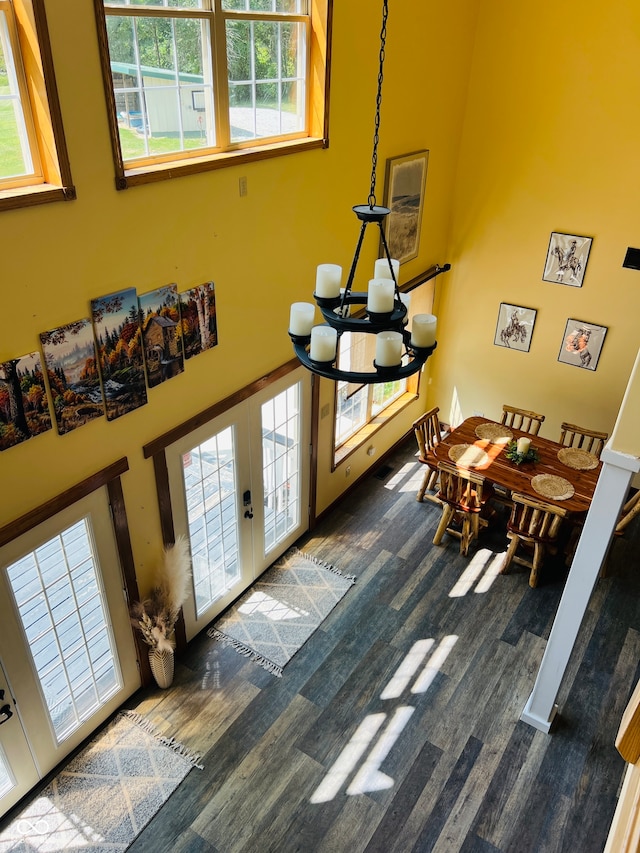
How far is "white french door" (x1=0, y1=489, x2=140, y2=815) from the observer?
11.8ft

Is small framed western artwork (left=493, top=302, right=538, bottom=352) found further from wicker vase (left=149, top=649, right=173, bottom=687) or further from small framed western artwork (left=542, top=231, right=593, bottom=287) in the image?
wicker vase (left=149, top=649, right=173, bottom=687)

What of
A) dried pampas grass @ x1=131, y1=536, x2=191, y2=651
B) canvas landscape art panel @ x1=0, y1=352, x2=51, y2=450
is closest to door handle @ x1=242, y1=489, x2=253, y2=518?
dried pampas grass @ x1=131, y1=536, x2=191, y2=651

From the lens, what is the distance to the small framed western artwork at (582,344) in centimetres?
646

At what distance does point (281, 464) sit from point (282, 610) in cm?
127

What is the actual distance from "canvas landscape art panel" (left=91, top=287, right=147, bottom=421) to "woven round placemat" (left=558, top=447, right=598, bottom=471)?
13.7ft

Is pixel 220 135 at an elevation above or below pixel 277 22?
below

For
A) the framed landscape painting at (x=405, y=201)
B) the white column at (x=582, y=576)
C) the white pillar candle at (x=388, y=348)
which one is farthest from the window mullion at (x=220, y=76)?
the white column at (x=582, y=576)

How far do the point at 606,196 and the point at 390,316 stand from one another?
167 inches

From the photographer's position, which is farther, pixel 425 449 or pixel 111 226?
pixel 425 449

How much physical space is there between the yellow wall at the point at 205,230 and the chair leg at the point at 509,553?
1844mm

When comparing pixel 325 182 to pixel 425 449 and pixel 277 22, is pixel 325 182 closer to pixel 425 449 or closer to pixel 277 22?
pixel 277 22

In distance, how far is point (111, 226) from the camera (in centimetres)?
337

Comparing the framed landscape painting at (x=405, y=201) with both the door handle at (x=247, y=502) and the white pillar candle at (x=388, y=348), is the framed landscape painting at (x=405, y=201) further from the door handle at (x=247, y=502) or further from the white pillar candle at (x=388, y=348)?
the white pillar candle at (x=388, y=348)

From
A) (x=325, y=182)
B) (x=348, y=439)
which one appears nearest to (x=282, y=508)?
(x=348, y=439)
